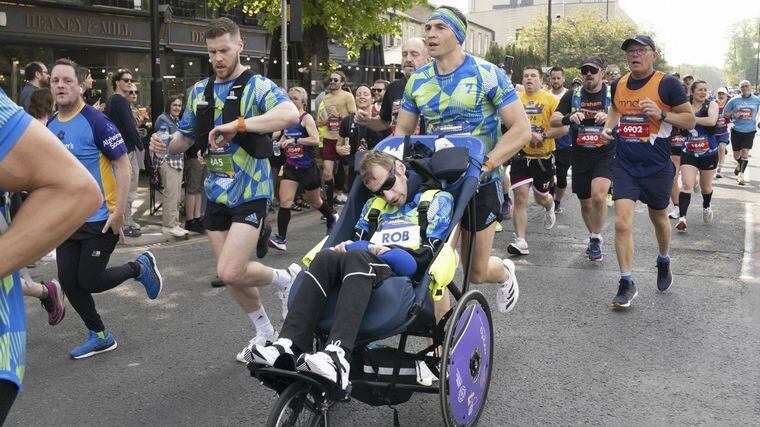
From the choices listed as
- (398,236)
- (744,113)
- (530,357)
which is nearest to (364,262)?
(398,236)

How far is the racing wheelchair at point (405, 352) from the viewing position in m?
3.24

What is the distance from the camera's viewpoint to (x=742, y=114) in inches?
677

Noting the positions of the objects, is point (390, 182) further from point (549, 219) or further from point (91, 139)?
point (549, 219)

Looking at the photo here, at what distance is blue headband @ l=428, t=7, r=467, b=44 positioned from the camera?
15.6 ft

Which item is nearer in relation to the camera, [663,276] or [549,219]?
[663,276]

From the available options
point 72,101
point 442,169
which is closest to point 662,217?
point 442,169

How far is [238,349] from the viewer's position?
17.9ft

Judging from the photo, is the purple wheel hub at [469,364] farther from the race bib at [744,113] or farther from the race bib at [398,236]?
the race bib at [744,113]

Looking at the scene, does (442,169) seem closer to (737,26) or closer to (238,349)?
(238,349)

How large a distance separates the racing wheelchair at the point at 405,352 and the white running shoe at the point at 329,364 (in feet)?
0.14

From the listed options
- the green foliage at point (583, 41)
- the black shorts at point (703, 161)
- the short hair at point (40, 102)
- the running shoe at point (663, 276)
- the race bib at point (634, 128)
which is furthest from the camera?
the green foliage at point (583, 41)

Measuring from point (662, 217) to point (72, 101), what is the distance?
4789mm

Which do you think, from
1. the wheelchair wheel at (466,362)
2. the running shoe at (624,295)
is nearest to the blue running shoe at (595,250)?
the running shoe at (624,295)

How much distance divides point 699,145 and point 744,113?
6.85m
